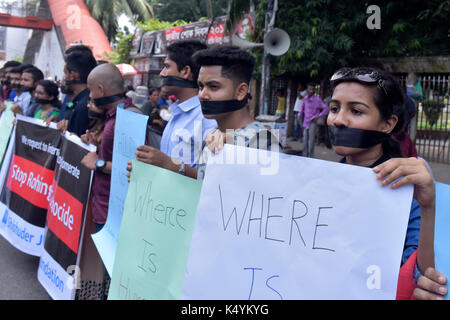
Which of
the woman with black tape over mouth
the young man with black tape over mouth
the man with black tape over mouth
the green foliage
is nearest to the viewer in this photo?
the woman with black tape over mouth

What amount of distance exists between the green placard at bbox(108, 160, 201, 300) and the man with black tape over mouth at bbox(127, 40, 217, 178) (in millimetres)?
162

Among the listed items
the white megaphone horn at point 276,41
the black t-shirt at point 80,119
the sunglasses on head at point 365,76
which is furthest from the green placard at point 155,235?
the white megaphone horn at point 276,41

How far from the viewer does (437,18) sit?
11.4 metres

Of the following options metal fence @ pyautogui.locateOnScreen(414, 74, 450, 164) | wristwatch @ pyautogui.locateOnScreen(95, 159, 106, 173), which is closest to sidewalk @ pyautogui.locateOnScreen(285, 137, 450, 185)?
metal fence @ pyautogui.locateOnScreen(414, 74, 450, 164)

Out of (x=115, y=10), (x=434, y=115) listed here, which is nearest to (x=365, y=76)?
(x=434, y=115)

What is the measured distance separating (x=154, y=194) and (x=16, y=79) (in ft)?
20.3

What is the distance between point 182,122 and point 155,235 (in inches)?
38.6

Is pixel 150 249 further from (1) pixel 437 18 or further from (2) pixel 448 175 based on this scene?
(1) pixel 437 18

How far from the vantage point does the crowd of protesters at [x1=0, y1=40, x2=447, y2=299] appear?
4.41ft

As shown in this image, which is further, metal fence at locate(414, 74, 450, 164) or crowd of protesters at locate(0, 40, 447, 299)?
metal fence at locate(414, 74, 450, 164)

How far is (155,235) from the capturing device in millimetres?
2010

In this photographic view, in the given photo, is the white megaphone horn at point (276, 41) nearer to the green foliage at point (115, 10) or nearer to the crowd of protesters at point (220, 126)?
the crowd of protesters at point (220, 126)

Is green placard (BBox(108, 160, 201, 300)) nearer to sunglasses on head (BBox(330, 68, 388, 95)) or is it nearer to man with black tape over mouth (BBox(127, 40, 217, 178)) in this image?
man with black tape over mouth (BBox(127, 40, 217, 178))
